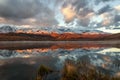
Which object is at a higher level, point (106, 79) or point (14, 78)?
point (106, 79)

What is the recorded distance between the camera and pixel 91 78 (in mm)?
15258

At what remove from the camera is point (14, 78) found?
72.2ft

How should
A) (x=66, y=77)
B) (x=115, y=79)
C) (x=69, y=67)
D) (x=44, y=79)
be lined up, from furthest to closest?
1. (x=44, y=79)
2. (x=69, y=67)
3. (x=66, y=77)
4. (x=115, y=79)

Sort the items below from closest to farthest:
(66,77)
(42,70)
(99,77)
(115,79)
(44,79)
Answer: (115,79)
(99,77)
(66,77)
(44,79)
(42,70)

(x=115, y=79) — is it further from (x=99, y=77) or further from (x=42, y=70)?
(x=42, y=70)

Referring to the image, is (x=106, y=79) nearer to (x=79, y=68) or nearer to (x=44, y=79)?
(x=79, y=68)

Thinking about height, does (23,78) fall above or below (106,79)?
below

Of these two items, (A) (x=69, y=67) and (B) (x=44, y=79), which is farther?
(B) (x=44, y=79)

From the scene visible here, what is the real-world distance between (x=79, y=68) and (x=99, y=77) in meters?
3.73

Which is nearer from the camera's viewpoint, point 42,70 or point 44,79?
point 44,79

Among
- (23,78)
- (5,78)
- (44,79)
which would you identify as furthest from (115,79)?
(5,78)

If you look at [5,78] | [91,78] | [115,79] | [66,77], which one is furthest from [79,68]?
[5,78]

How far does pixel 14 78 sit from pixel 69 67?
7.13m

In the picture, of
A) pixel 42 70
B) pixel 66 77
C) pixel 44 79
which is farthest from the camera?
pixel 42 70
